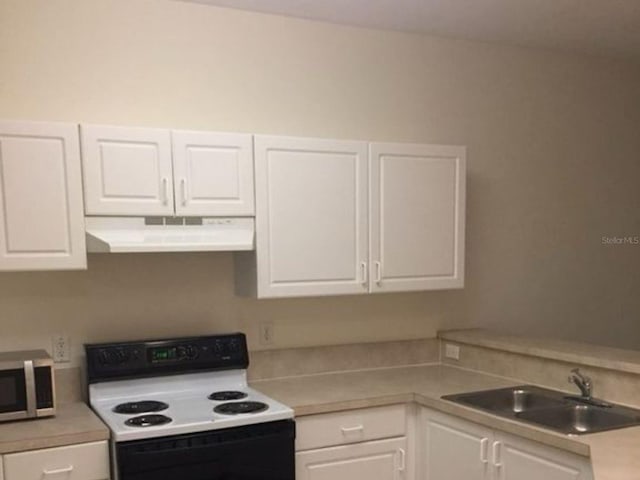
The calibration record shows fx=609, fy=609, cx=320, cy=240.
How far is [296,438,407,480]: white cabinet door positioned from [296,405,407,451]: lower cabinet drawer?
0.03m

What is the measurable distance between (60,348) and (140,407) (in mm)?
471

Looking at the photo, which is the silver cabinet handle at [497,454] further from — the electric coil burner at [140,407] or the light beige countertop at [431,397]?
the electric coil burner at [140,407]

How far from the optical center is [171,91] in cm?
284

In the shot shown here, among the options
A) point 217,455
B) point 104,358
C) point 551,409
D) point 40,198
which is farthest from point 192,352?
point 551,409

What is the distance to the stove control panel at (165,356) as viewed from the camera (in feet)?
8.57

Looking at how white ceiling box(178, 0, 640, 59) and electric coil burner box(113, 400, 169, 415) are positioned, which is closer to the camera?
electric coil burner box(113, 400, 169, 415)

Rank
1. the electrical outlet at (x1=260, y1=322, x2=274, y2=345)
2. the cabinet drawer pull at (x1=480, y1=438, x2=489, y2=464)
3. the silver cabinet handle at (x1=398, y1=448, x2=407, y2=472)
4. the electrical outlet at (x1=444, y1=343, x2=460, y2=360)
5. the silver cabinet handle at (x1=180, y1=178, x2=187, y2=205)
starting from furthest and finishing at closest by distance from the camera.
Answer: the electrical outlet at (x1=444, y1=343, x2=460, y2=360) < the electrical outlet at (x1=260, y1=322, x2=274, y2=345) < the silver cabinet handle at (x1=398, y1=448, x2=407, y2=472) < the silver cabinet handle at (x1=180, y1=178, x2=187, y2=205) < the cabinet drawer pull at (x1=480, y1=438, x2=489, y2=464)

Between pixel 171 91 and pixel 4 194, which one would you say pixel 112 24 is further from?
pixel 4 194

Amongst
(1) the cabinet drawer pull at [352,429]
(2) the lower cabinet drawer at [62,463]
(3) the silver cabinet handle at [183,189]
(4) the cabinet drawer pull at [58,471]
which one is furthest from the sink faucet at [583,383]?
(4) the cabinet drawer pull at [58,471]

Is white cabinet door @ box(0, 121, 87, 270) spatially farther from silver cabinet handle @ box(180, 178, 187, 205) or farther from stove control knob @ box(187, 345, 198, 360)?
stove control knob @ box(187, 345, 198, 360)

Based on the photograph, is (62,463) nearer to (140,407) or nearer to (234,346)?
(140,407)

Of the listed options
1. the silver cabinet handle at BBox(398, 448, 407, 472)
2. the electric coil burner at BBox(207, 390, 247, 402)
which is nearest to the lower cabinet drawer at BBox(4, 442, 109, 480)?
the electric coil burner at BBox(207, 390, 247, 402)

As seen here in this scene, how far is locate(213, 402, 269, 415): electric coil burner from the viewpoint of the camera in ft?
8.00

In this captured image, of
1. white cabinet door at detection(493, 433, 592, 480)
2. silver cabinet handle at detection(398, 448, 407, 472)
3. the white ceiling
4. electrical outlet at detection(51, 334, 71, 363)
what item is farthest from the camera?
the white ceiling
